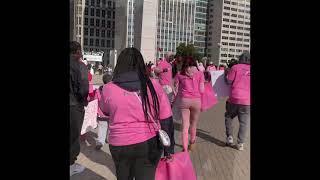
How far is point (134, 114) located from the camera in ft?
9.63

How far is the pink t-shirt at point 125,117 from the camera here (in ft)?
9.62

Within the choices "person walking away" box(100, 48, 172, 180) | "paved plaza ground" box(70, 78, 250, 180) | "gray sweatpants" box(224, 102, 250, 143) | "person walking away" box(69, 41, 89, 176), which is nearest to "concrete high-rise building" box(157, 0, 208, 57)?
"paved plaza ground" box(70, 78, 250, 180)

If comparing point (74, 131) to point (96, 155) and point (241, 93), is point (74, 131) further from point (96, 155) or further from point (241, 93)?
point (241, 93)

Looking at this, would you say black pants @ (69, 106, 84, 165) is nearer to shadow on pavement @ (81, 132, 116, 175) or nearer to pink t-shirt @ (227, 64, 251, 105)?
shadow on pavement @ (81, 132, 116, 175)

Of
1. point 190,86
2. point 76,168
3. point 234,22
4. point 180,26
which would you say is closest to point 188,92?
point 190,86

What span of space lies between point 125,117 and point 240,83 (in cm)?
394
